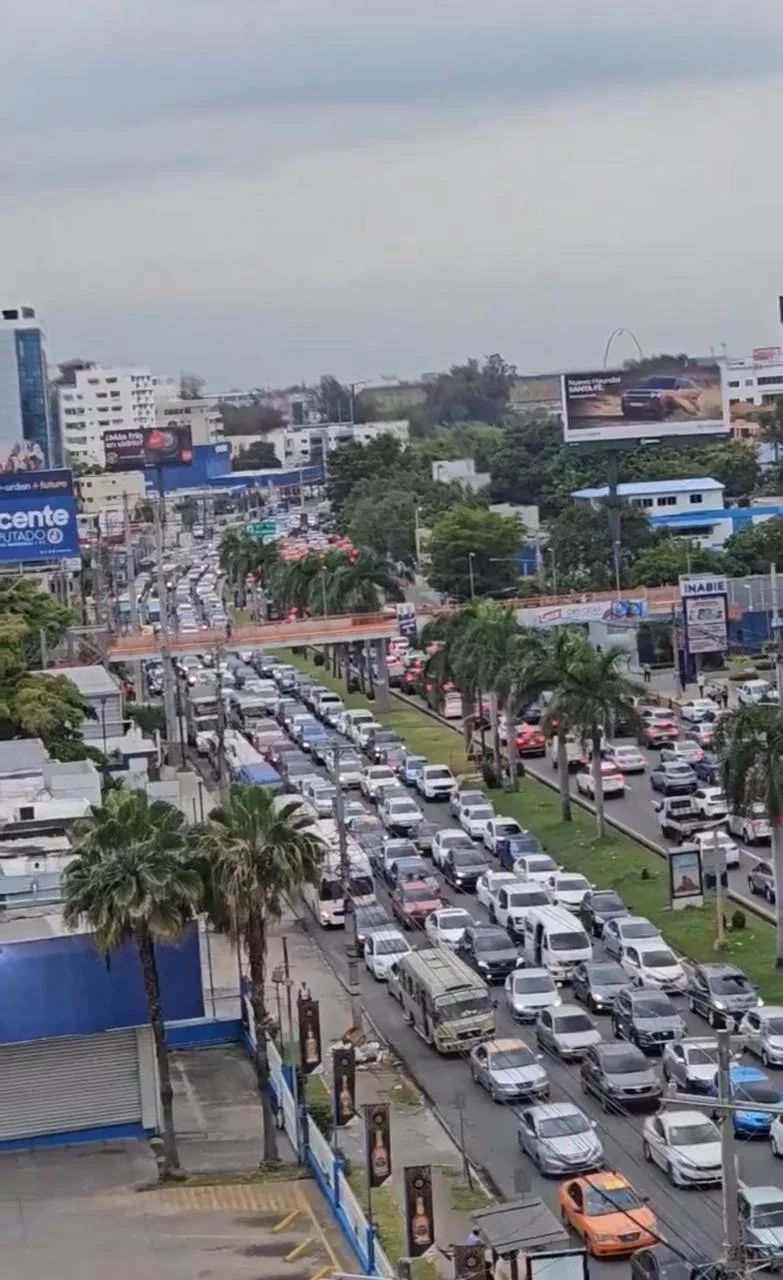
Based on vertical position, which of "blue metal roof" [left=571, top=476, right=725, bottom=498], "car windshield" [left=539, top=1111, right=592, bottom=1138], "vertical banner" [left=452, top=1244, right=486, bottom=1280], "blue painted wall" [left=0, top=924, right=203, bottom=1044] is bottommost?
"car windshield" [left=539, top=1111, right=592, bottom=1138]

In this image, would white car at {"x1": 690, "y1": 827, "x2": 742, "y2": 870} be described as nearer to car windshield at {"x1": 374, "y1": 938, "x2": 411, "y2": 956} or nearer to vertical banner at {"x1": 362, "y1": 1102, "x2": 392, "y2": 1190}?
car windshield at {"x1": 374, "y1": 938, "x2": 411, "y2": 956}

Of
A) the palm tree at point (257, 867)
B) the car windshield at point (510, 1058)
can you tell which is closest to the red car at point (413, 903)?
the car windshield at point (510, 1058)

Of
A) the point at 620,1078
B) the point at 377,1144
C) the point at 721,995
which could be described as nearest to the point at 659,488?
the point at 721,995

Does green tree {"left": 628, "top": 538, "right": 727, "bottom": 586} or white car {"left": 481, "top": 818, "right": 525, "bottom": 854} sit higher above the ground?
green tree {"left": 628, "top": 538, "right": 727, "bottom": 586}

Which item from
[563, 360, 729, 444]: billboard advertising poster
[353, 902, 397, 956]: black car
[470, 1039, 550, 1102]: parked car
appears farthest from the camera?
[563, 360, 729, 444]: billboard advertising poster

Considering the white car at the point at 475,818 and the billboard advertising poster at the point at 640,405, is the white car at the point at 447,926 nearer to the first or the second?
the white car at the point at 475,818

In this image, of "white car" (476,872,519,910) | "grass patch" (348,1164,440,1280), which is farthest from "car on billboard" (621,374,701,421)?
"grass patch" (348,1164,440,1280)

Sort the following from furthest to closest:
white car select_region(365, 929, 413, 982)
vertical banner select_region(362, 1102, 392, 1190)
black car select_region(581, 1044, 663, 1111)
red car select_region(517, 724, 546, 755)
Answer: red car select_region(517, 724, 546, 755), white car select_region(365, 929, 413, 982), black car select_region(581, 1044, 663, 1111), vertical banner select_region(362, 1102, 392, 1190)

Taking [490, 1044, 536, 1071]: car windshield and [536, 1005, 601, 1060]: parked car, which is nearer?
[490, 1044, 536, 1071]: car windshield
